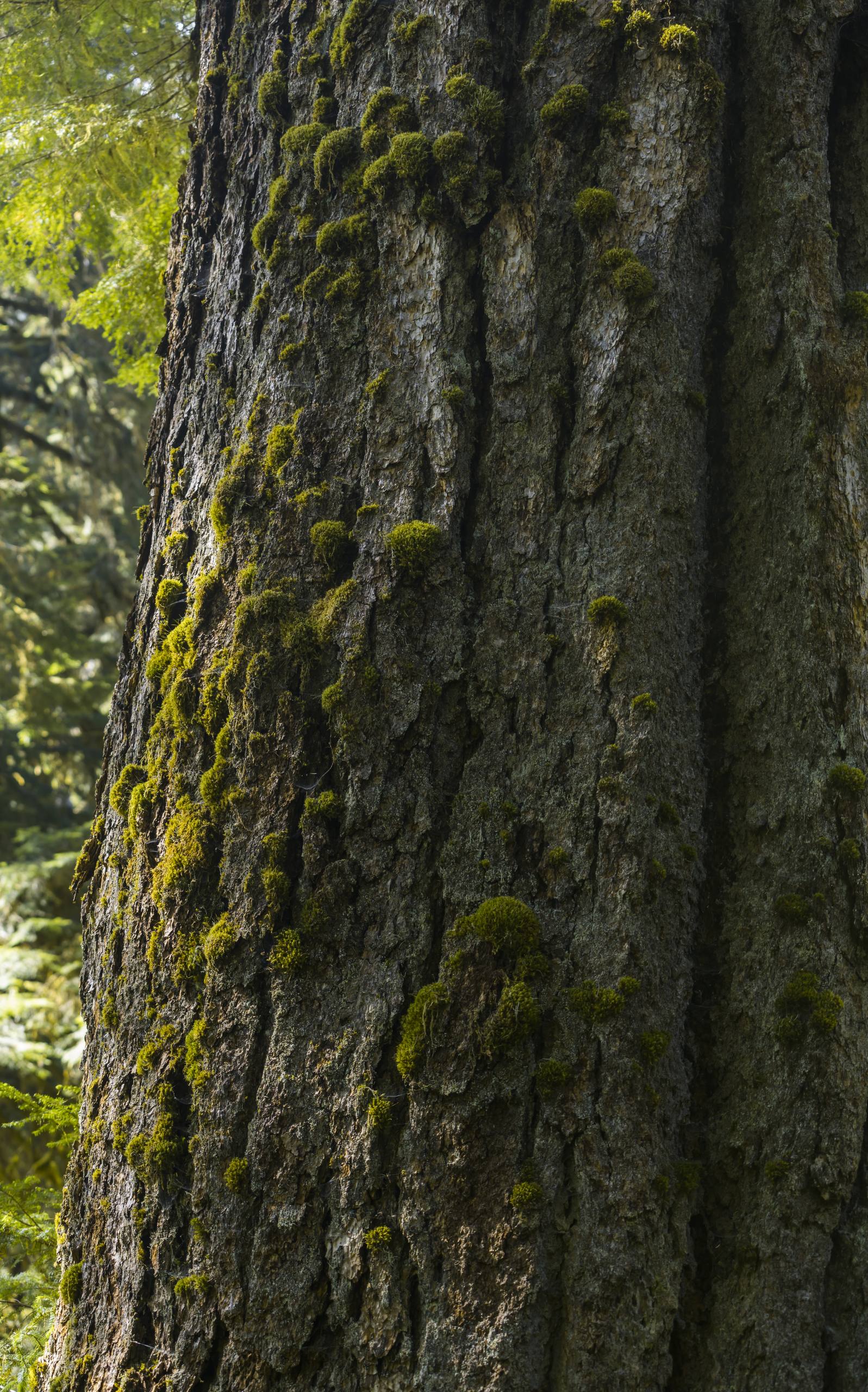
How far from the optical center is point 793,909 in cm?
178

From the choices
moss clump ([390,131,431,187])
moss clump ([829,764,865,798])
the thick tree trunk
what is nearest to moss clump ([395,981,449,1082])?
the thick tree trunk

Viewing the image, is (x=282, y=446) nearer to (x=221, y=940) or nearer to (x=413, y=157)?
(x=413, y=157)

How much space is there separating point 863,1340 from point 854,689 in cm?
117

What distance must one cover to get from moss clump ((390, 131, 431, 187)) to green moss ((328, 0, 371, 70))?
0.40 m

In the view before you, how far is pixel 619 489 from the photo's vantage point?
1.97 meters

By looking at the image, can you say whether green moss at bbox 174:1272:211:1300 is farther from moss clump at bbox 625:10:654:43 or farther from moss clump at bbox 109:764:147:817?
moss clump at bbox 625:10:654:43

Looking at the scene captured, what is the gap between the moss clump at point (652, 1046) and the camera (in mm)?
1692

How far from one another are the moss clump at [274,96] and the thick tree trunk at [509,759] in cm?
1

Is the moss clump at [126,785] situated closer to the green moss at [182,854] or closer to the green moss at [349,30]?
the green moss at [182,854]

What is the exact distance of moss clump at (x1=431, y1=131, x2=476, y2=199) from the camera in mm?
2104

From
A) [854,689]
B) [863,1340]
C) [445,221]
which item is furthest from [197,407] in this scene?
[863,1340]

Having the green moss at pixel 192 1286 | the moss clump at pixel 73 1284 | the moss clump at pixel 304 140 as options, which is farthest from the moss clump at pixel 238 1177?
the moss clump at pixel 304 140

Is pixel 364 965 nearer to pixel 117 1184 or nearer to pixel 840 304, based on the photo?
pixel 117 1184

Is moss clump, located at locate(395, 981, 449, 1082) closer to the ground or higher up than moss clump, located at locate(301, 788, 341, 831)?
closer to the ground
